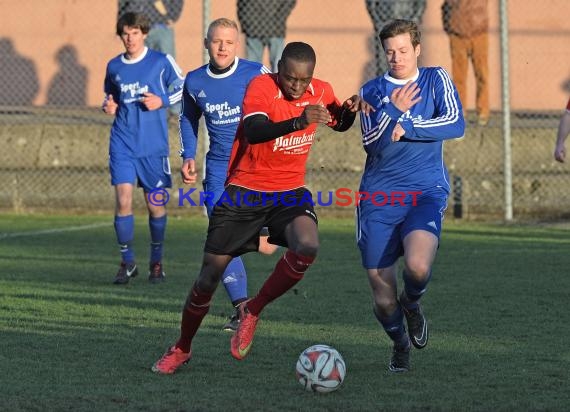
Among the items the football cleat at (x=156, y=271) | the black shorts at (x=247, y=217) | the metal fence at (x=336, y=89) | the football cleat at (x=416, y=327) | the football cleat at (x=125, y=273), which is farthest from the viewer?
the metal fence at (x=336, y=89)

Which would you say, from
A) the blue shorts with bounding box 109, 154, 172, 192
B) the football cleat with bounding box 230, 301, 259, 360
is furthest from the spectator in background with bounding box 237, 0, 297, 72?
the football cleat with bounding box 230, 301, 259, 360

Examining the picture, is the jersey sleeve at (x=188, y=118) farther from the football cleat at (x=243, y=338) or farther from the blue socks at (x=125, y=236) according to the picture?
the football cleat at (x=243, y=338)

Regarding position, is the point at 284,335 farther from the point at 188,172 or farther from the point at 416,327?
the point at 188,172

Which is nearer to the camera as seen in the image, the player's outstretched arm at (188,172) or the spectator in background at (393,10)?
the player's outstretched arm at (188,172)

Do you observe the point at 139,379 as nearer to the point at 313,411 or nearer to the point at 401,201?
the point at 313,411

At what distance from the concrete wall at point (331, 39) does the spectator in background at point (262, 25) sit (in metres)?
1.57

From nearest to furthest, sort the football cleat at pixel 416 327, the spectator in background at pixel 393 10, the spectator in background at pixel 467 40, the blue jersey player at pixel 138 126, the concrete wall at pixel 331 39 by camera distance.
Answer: the football cleat at pixel 416 327
the blue jersey player at pixel 138 126
the spectator in background at pixel 393 10
the spectator in background at pixel 467 40
the concrete wall at pixel 331 39

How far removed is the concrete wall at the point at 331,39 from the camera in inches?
683

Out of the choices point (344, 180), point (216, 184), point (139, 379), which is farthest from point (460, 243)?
point (139, 379)

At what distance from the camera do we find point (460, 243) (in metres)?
13.4

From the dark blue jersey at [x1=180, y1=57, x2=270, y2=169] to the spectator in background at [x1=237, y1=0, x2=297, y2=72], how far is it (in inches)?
270

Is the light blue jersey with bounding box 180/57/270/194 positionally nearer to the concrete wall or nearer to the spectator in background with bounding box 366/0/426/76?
the spectator in background with bounding box 366/0/426/76

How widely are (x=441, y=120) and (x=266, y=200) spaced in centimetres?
104

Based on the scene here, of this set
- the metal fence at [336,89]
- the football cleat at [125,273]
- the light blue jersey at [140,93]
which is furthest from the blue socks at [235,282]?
the metal fence at [336,89]
